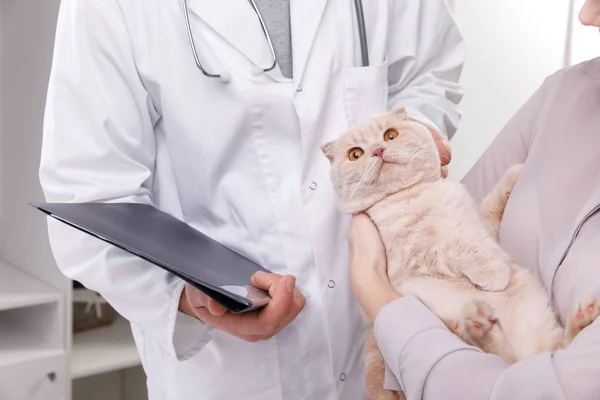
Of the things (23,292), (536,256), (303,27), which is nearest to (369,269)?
(536,256)

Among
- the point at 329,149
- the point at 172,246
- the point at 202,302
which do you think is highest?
the point at 329,149

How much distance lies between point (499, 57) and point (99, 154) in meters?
1.51

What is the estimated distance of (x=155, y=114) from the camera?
1095mm

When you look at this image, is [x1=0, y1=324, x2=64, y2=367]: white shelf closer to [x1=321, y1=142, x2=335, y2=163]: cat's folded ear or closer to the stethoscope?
the stethoscope

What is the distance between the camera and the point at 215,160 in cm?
106

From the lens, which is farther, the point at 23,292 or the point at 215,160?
the point at 23,292

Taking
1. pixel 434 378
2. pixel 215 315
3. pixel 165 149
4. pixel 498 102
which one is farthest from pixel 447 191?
pixel 498 102

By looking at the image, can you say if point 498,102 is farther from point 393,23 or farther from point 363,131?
point 363,131

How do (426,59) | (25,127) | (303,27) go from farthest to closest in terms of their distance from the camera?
(25,127), (426,59), (303,27)

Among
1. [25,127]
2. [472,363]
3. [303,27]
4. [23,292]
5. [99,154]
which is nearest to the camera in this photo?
[472,363]

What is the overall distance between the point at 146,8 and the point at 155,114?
0.52 ft

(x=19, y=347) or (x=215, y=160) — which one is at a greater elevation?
(x=215, y=160)

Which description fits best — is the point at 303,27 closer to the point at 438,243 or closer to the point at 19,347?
the point at 438,243

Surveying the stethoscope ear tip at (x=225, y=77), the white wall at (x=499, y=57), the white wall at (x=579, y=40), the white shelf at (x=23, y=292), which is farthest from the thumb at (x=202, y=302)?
the white wall at (x=579, y=40)
